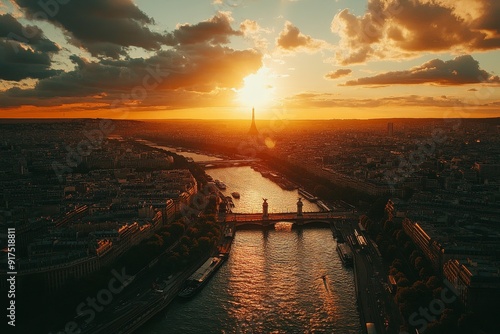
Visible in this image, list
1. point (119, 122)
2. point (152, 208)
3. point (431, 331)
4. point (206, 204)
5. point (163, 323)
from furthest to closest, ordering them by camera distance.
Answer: point (119, 122) → point (206, 204) → point (152, 208) → point (163, 323) → point (431, 331)

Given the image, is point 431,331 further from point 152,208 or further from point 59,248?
point 152,208

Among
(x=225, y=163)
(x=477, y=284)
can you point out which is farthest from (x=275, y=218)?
(x=225, y=163)

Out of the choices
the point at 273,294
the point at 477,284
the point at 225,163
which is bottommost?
the point at 273,294

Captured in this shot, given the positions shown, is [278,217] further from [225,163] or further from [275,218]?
[225,163]

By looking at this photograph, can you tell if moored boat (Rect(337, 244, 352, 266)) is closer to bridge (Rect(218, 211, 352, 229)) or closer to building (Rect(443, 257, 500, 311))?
bridge (Rect(218, 211, 352, 229))

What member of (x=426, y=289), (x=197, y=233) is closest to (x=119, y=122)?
(x=197, y=233)

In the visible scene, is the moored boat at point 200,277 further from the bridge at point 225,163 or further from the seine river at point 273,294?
the bridge at point 225,163

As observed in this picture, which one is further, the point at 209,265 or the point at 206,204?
the point at 206,204
